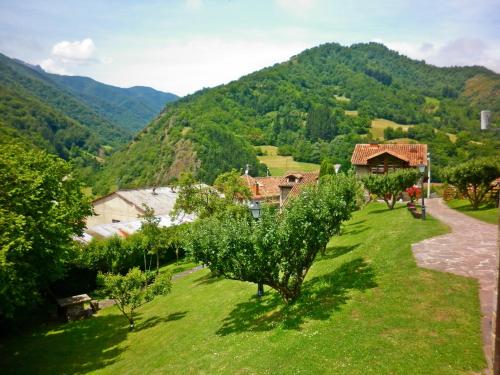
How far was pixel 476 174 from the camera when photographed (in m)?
30.4

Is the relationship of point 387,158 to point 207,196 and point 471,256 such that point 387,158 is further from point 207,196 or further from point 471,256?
point 471,256

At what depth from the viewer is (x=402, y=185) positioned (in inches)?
1287

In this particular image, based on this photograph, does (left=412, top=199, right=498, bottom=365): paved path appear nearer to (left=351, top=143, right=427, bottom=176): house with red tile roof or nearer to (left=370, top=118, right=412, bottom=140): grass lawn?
(left=351, top=143, right=427, bottom=176): house with red tile roof

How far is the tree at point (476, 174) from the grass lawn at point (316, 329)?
7.91 meters

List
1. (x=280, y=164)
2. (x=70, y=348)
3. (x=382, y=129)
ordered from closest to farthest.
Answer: (x=70, y=348), (x=280, y=164), (x=382, y=129)

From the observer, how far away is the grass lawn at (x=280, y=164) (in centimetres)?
14000

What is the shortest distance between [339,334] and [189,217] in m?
44.8

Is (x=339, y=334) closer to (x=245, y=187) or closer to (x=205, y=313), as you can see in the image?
(x=205, y=313)

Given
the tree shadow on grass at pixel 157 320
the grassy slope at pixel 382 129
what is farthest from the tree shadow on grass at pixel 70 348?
the grassy slope at pixel 382 129

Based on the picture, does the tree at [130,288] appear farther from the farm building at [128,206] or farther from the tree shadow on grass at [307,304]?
the farm building at [128,206]

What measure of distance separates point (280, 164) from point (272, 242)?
444 feet

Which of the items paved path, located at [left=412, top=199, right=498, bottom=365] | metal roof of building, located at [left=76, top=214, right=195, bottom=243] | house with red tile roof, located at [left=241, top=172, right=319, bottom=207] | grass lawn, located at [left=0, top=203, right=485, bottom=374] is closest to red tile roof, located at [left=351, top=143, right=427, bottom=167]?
house with red tile roof, located at [left=241, top=172, right=319, bottom=207]

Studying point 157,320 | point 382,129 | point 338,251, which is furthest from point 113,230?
point 382,129

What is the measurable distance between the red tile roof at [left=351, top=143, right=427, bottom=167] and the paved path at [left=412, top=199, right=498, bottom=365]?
22432 mm
